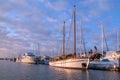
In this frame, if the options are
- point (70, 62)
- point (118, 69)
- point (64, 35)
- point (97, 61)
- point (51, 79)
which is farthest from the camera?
point (64, 35)

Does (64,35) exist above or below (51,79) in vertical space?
above

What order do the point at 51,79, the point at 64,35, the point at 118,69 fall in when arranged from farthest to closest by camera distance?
the point at 64,35
the point at 118,69
the point at 51,79

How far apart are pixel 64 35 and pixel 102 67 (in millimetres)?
29805

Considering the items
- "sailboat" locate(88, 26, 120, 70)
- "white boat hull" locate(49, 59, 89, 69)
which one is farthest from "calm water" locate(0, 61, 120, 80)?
"sailboat" locate(88, 26, 120, 70)

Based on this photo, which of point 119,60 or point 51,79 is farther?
point 119,60

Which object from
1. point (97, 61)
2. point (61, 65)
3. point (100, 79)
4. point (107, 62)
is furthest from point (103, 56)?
point (100, 79)

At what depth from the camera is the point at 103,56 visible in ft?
319

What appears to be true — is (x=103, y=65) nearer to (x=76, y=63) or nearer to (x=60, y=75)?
(x=76, y=63)

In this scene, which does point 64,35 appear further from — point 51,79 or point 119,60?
point 51,79

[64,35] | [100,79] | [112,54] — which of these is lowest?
[100,79]

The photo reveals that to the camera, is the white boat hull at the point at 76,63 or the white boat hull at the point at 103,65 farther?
the white boat hull at the point at 103,65

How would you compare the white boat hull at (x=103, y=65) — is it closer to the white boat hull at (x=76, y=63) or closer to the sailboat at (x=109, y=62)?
the sailboat at (x=109, y=62)

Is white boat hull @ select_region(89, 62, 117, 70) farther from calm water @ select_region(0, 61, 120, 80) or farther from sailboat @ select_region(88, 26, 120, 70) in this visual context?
calm water @ select_region(0, 61, 120, 80)

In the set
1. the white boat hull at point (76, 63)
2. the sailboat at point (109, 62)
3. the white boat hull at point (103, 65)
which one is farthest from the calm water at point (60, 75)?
the white boat hull at point (103, 65)
